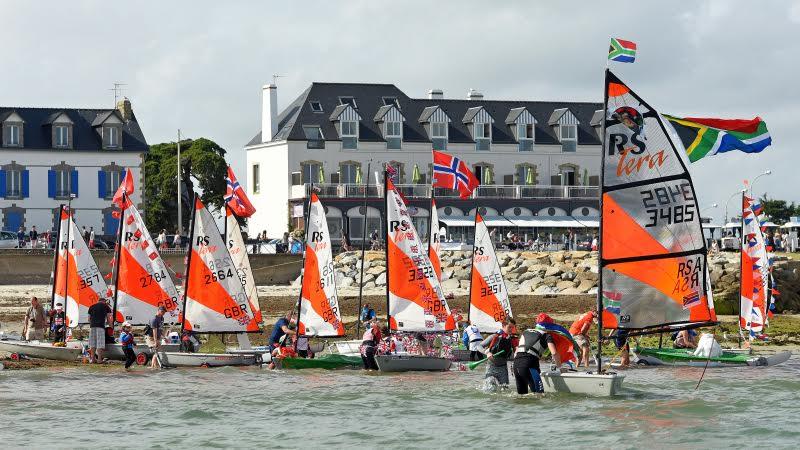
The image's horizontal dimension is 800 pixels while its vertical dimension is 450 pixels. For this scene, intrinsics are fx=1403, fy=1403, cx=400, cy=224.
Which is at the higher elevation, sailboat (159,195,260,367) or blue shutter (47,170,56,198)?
blue shutter (47,170,56,198)

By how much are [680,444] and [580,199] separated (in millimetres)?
63425

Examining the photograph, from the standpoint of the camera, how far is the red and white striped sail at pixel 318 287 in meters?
36.5

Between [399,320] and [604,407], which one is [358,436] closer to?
[604,407]

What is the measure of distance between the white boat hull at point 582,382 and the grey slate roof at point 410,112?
2278 inches

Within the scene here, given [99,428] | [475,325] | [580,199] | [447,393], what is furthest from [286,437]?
[580,199]

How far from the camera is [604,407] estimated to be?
27.5 m

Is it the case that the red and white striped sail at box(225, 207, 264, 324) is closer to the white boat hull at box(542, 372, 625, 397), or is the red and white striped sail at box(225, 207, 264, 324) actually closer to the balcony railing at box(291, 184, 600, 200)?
the white boat hull at box(542, 372, 625, 397)

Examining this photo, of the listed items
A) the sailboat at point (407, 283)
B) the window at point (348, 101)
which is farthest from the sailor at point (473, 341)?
the window at point (348, 101)

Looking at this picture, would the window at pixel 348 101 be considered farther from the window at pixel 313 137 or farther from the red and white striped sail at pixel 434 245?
the red and white striped sail at pixel 434 245

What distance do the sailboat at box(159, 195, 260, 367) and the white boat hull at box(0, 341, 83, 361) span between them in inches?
123

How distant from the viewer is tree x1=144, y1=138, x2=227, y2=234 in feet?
294

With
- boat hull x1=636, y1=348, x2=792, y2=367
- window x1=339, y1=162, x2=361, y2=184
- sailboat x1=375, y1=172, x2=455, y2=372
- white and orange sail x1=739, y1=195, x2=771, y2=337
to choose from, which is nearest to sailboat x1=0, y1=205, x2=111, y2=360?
sailboat x1=375, y1=172, x2=455, y2=372

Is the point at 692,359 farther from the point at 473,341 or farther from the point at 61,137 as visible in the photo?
the point at 61,137

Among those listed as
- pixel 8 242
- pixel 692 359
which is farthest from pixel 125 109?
pixel 692 359
